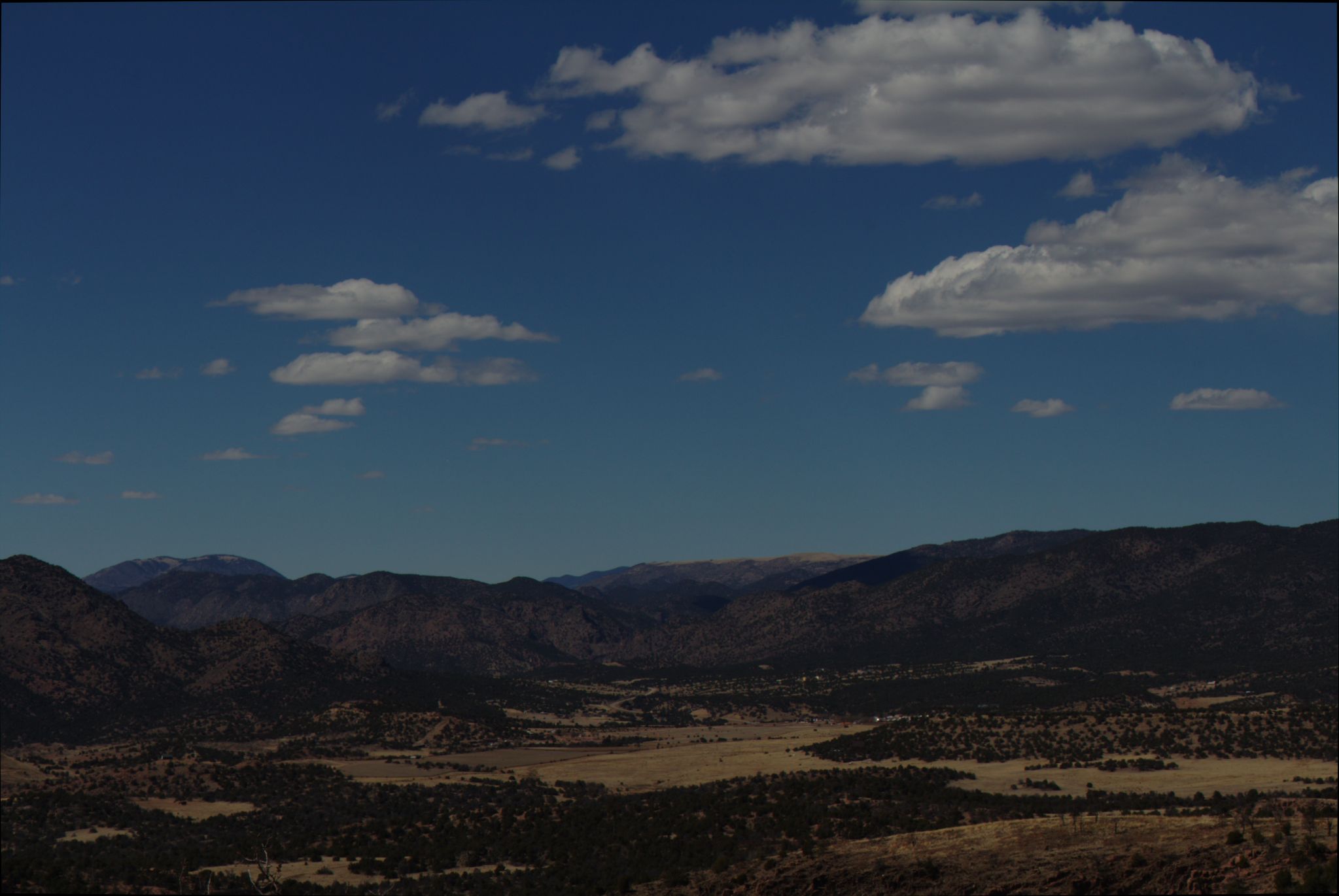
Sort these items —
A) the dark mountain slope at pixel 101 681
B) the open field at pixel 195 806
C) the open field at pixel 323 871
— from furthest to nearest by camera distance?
the dark mountain slope at pixel 101 681, the open field at pixel 195 806, the open field at pixel 323 871

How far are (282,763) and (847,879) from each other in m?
73.1

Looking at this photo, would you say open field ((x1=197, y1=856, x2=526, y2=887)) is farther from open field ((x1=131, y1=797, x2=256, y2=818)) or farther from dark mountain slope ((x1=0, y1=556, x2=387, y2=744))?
dark mountain slope ((x1=0, y1=556, x2=387, y2=744))

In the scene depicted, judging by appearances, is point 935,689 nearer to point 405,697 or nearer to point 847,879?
point 405,697

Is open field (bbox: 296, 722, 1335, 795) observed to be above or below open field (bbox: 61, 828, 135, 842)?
below

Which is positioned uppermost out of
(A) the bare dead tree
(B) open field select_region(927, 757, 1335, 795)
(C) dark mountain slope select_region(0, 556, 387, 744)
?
(C) dark mountain slope select_region(0, 556, 387, 744)

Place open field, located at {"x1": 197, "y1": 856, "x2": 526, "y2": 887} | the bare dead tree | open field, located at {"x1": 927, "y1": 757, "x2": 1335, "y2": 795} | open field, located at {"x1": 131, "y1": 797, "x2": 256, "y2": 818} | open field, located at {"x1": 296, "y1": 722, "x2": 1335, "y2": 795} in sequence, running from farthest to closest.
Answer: open field, located at {"x1": 296, "y1": 722, "x2": 1335, "y2": 795} < open field, located at {"x1": 131, "y1": 797, "x2": 256, "y2": 818} < open field, located at {"x1": 927, "y1": 757, "x2": 1335, "y2": 795} < open field, located at {"x1": 197, "y1": 856, "x2": 526, "y2": 887} < the bare dead tree

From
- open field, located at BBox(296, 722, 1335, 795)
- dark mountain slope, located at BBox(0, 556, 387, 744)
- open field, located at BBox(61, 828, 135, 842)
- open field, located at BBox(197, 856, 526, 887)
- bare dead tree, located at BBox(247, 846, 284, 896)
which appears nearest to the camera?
bare dead tree, located at BBox(247, 846, 284, 896)

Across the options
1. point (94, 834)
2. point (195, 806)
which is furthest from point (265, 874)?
point (195, 806)

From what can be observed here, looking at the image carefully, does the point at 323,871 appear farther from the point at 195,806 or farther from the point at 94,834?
the point at 195,806

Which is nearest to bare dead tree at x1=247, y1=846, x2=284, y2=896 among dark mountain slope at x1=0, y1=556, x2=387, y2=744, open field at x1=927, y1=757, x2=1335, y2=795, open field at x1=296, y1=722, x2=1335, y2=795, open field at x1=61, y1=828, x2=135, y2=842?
open field at x1=61, y1=828, x2=135, y2=842

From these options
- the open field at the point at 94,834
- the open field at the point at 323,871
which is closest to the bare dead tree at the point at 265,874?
the open field at the point at 323,871

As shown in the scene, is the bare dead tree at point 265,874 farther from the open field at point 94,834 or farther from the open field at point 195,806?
the open field at point 195,806

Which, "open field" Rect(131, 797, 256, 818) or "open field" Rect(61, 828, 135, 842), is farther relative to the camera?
"open field" Rect(131, 797, 256, 818)

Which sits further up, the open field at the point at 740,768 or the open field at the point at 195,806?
the open field at the point at 195,806
